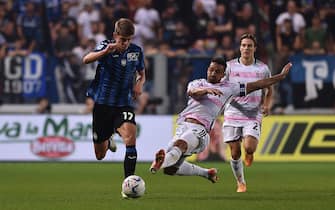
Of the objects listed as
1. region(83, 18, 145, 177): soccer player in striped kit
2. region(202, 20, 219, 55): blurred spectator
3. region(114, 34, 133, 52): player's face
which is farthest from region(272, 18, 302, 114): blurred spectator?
region(114, 34, 133, 52): player's face

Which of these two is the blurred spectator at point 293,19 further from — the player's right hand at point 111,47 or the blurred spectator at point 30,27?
the player's right hand at point 111,47

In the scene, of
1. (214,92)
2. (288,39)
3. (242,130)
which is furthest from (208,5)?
(214,92)

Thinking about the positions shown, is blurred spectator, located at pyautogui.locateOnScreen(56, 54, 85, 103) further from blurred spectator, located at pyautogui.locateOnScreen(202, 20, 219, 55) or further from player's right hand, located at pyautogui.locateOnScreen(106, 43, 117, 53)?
player's right hand, located at pyautogui.locateOnScreen(106, 43, 117, 53)

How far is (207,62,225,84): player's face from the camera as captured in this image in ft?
45.5

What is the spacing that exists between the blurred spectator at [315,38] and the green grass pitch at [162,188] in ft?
10.5

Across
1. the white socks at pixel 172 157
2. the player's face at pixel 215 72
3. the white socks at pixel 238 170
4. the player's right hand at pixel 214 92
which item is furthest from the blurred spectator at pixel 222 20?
the player's right hand at pixel 214 92

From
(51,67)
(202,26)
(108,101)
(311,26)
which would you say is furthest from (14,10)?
(108,101)

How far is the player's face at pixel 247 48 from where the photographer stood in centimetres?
1520

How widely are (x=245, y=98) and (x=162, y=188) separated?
6.20ft

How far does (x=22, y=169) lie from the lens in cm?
2105

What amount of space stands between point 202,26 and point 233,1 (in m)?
1.48

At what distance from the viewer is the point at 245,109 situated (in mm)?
15555

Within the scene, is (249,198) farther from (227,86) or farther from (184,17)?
(184,17)

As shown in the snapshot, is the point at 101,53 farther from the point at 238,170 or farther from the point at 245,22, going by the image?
the point at 245,22
